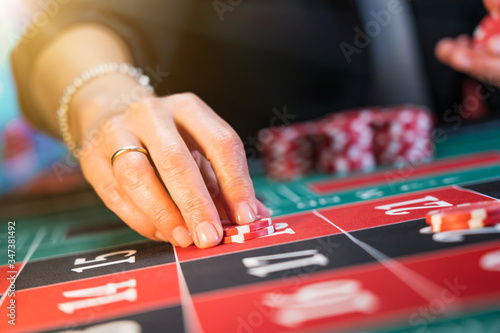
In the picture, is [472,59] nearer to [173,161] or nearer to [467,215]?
[467,215]

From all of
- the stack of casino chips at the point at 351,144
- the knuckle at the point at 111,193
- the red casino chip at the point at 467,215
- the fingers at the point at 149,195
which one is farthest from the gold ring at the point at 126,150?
the stack of casino chips at the point at 351,144

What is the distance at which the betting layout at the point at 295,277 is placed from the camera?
0.91 m

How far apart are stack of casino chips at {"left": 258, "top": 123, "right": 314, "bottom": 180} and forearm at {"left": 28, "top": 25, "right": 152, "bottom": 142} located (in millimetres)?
916

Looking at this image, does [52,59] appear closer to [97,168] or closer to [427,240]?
[97,168]

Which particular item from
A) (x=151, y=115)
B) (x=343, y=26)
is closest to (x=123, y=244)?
(x=151, y=115)

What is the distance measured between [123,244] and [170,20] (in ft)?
7.83

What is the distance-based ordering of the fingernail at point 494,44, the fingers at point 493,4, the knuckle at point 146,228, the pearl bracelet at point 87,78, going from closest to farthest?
the knuckle at point 146,228 < the pearl bracelet at point 87,78 < the fingers at point 493,4 < the fingernail at point 494,44

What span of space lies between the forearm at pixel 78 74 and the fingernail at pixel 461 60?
1.90 m

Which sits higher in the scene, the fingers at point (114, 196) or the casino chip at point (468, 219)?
the fingers at point (114, 196)

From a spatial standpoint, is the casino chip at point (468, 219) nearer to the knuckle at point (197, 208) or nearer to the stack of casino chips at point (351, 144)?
the knuckle at point (197, 208)

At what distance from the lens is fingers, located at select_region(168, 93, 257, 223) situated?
1.60 m

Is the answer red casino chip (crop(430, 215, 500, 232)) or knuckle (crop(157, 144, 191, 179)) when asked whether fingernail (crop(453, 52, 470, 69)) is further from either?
knuckle (crop(157, 144, 191, 179))

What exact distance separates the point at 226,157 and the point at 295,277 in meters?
0.59

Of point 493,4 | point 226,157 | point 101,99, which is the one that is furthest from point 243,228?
point 493,4
